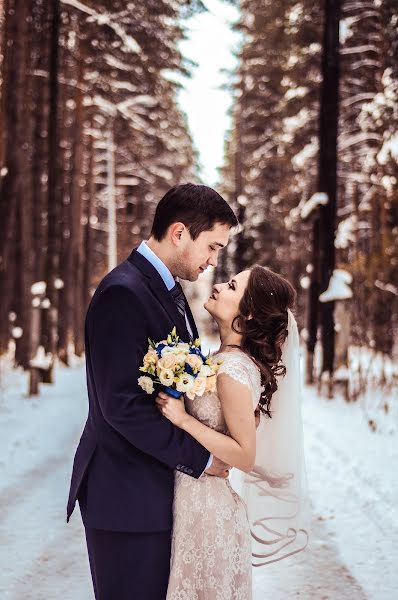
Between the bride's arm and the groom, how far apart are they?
0.19 ft

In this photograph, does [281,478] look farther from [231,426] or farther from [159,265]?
[159,265]

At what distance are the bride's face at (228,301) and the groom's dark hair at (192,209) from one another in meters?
0.47

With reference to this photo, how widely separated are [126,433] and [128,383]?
0.19 metres

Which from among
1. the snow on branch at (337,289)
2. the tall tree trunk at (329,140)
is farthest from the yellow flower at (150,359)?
the tall tree trunk at (329,140)

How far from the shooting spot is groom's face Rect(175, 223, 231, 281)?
288 cm

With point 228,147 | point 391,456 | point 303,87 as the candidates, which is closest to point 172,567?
point 391,456

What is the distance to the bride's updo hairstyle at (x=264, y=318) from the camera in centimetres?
321

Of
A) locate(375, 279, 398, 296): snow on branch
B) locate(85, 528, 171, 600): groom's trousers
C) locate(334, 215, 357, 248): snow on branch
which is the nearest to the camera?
locate(85, 528, 171, 600): groom's trousers

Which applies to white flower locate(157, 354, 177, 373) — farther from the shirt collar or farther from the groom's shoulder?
the shirt collar

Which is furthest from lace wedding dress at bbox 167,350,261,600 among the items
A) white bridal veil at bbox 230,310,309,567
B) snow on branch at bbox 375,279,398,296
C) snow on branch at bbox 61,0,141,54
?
snow on branch at bbox 375,279,398,296

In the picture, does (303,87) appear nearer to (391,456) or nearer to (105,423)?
(391,456)

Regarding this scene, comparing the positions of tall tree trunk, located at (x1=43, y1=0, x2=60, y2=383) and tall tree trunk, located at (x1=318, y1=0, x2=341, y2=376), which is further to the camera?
tall tree trunk, located at (x1=43, y1=0, x2=60, y2=383)

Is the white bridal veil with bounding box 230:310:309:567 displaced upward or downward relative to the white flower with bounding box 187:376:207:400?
downward

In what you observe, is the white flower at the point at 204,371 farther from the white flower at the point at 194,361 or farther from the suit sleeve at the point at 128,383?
the suit sleeve at the point at 128,383
